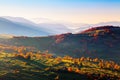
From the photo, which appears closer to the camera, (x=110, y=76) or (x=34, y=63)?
(x=110, y=76)

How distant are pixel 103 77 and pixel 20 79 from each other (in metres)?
46.4

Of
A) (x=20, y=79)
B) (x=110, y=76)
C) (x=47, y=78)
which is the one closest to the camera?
(x=20, y=79)

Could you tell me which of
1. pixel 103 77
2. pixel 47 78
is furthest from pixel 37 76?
pixel 103 77

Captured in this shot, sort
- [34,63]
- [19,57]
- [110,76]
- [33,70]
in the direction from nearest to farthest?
1. [33,70]
2. [110,76]
3. [34,63]
4. [19,57]

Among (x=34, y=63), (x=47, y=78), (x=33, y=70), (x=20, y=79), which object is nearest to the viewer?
(x=20, y=79)

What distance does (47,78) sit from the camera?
386 feet

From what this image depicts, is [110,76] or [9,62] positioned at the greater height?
[9,62]

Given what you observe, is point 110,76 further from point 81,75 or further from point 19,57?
point 19,57

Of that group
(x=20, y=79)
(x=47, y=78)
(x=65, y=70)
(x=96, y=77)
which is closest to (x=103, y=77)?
(x=96, y=77)

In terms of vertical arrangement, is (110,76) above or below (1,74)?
below

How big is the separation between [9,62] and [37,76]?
1117 inches

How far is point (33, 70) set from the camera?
12938cm

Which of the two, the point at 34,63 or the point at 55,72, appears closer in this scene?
the point at 55,72

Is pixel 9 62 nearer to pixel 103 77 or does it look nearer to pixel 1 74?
pixel 1 74
